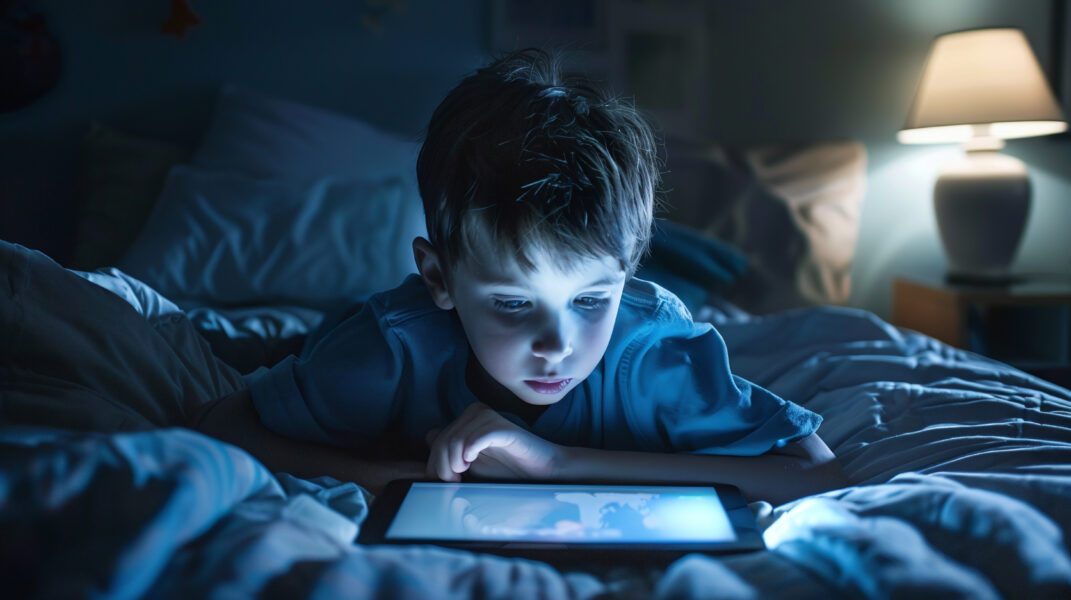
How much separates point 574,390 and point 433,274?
0.19 m

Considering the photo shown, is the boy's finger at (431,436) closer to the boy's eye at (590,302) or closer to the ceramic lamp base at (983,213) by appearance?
the boy's eye at (590,302)

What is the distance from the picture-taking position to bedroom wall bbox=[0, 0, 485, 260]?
77.7 inches

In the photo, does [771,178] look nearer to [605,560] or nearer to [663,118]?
[663,118]

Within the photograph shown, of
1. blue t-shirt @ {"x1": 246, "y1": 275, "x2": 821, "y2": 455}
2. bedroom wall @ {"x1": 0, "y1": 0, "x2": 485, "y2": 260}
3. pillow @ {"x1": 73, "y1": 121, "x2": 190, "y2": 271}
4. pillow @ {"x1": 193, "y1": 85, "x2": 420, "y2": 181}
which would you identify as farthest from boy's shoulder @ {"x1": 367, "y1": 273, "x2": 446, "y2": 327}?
bedroom wall @ {"x1": 0, "y1": 0, "x2": 485, "y2": 260}

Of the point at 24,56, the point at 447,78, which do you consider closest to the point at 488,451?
the point at 447,78

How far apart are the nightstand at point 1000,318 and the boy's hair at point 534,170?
107 centimetres

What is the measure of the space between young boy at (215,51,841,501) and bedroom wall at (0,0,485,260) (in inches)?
52.3

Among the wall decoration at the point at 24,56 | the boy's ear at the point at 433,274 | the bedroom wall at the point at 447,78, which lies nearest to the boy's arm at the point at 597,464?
the boy's ear at the point at 433,274

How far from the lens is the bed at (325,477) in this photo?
1.32 feet

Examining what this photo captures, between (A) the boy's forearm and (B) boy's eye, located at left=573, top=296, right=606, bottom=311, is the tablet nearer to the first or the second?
(A) the boy's forearm

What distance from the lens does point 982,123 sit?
186cm

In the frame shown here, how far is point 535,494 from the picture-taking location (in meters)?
0.59

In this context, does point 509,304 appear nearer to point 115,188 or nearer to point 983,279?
point 115,188

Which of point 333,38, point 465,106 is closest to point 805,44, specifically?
point 333,38
